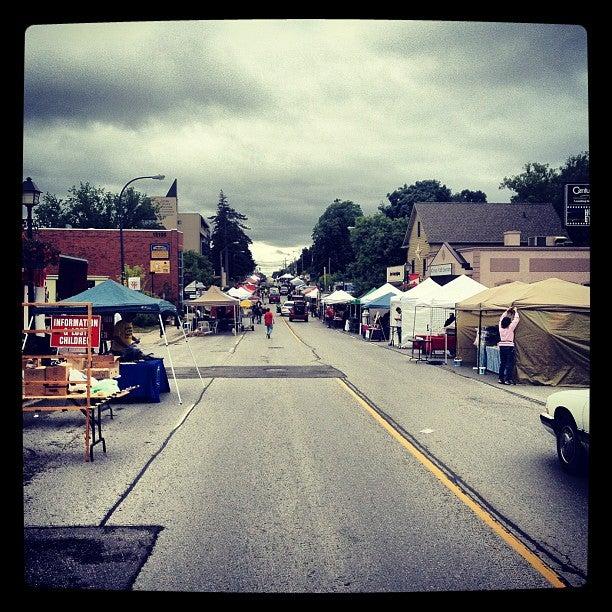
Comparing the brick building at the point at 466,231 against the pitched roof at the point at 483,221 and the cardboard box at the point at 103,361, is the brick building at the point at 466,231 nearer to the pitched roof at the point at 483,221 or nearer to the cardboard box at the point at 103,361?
the pitched roof at the point at 483,221

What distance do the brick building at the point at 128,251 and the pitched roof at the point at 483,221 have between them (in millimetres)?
20572

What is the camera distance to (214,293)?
41.1 m

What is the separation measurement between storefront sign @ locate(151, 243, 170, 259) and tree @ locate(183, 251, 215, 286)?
1192 centimetres

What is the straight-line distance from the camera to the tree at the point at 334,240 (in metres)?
115

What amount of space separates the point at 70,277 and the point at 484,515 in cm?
2228

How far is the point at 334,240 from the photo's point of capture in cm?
11644

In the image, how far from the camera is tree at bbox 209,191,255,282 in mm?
93375

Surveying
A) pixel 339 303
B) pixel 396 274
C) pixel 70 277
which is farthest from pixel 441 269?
pixel 70 277

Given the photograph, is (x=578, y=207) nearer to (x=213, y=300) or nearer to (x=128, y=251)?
(x=213, y=300)

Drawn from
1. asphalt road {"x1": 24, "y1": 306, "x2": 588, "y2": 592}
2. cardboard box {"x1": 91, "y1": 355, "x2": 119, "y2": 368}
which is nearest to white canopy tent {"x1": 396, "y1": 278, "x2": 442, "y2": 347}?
asphalt road {"x1": 24, "y1": 306, "x2": 588, "y2": 592}

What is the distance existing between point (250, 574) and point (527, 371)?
1423cm

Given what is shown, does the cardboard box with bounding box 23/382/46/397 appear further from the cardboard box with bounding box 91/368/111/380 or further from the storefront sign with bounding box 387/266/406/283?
the storefront sign with bounding box 387/266/406/283
